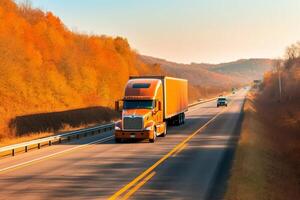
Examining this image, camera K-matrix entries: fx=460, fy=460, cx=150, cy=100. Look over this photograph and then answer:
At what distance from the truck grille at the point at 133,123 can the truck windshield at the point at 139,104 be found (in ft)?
4.70

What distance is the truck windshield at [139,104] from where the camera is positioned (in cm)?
2822

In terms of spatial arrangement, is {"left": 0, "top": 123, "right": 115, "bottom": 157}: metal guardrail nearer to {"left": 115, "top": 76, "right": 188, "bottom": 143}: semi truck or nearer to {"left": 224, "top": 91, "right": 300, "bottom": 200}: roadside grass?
{"left": 115, "top": 76, "right": 188, "bottom": 143}: semi truck

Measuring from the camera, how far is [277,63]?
15988cm

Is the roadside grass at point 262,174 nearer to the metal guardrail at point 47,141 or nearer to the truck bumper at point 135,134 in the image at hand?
the truck bumper at point 135,134

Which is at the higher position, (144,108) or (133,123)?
(144,108)

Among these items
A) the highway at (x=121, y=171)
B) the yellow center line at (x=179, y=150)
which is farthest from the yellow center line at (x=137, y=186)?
the yellow center line at (x=179, y=150)

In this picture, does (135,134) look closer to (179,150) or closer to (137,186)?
(179,150)

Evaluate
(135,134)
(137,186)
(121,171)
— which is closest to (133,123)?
(135,134)

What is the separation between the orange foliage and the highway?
18944 millimetres

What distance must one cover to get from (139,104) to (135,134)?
224 centimetres

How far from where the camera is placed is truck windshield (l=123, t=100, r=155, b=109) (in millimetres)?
28219

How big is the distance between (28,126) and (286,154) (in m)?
28.3

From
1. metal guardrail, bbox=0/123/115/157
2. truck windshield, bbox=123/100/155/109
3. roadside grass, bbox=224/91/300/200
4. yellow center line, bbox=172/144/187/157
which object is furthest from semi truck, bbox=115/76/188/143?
roadside grass, bbox=224/91/300/200

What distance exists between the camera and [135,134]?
26984 mm
